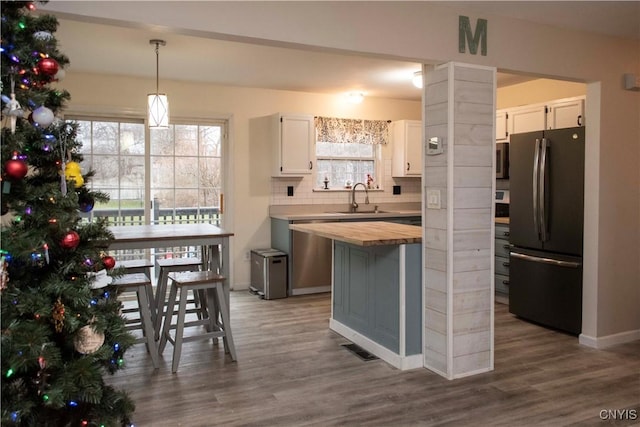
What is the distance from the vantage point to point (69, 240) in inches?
75.5

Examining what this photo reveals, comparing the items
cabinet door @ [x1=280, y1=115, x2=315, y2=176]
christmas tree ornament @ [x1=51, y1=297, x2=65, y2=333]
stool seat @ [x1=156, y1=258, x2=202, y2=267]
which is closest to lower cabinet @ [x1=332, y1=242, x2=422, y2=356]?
stool seat @ [x1=156, y1=258, x2=202, y2=267]

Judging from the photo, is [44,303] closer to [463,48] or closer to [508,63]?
[463,48]

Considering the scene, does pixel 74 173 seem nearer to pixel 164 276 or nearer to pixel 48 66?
pixel 48 66

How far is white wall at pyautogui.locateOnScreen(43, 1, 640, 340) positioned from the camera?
8.95 ft

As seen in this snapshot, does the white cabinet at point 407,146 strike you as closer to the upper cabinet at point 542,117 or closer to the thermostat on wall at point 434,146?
the upper cabinet at point 542,117

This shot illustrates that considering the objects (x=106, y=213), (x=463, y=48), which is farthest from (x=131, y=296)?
(x=463, y=48)

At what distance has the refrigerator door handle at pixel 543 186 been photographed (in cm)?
427

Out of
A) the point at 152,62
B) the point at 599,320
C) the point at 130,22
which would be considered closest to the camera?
the point at 130,22

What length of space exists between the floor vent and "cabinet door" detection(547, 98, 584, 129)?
2.80m

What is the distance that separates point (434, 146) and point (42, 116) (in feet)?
7.41

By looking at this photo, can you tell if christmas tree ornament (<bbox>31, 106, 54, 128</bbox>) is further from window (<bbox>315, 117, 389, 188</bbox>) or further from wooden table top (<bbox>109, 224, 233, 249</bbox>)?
window (<bbox>315, 117, 389, 188</bbox>)

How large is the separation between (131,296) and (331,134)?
2.98 meters

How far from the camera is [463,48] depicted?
10.8ft

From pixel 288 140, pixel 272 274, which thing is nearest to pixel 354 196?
pixel 288 140
